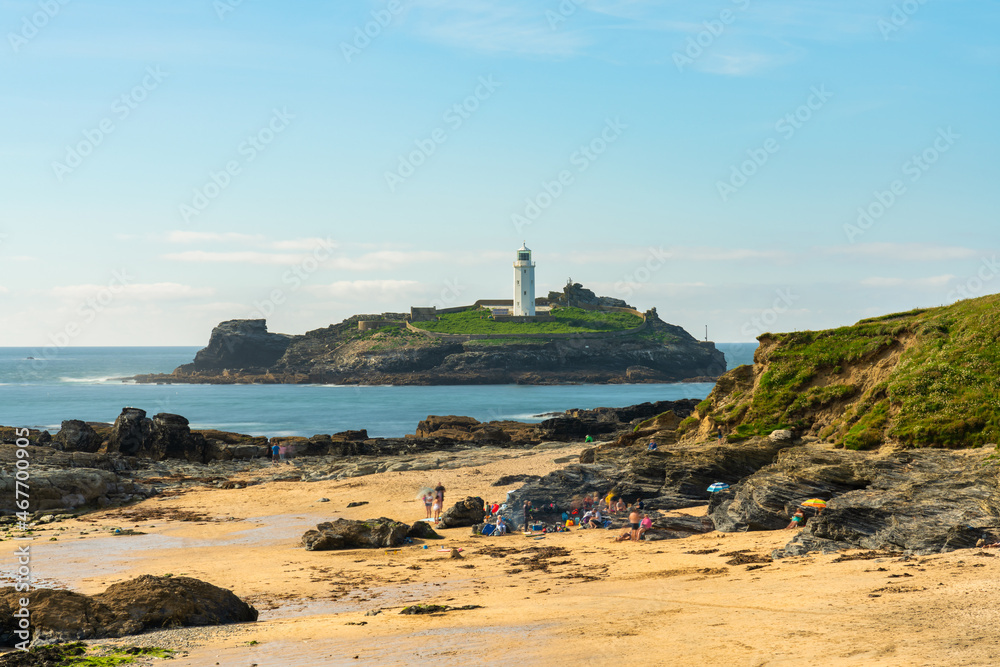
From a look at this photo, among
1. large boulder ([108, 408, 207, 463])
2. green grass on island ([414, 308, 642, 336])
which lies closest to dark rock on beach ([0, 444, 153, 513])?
large boulder ([108, 408, 207, 463])

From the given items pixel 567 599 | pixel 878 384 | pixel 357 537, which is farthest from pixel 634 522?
pixel 878 384

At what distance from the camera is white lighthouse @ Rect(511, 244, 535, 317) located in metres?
138

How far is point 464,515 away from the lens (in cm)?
2256

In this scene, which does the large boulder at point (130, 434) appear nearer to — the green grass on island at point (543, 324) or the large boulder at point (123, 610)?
the large boulder at point (123, 610)

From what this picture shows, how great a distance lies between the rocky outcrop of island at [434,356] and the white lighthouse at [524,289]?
10.8 m

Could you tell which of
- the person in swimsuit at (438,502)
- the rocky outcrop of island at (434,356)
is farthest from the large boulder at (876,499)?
the rocky outcrop of island at (434,356)

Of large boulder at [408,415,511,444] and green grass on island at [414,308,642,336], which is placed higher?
green grass on island at [414,308,642,336]

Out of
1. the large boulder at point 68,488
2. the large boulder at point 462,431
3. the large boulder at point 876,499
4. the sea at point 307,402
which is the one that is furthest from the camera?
the sea at point 307,402

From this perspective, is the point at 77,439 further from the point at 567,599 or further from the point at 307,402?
the point at 307,402

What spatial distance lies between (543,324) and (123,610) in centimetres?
12607

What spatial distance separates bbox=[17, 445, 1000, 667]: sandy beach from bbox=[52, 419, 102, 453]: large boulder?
20368mm

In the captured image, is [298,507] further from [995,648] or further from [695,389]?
[695,389]

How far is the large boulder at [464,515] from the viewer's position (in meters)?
22.4

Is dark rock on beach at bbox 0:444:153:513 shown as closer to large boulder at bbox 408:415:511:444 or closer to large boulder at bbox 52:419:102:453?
large boulder at bbox 52:419:102:453
